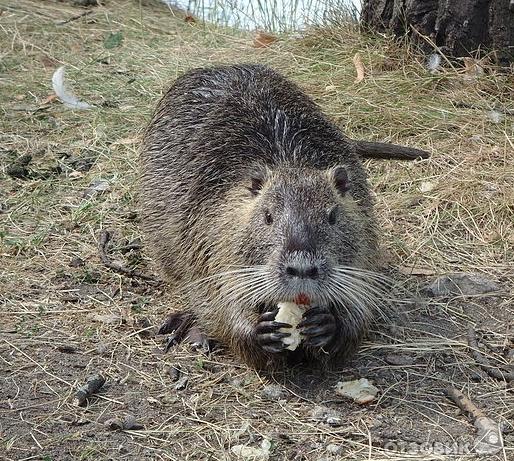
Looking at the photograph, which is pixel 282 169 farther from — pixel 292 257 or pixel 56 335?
pixel 56 335

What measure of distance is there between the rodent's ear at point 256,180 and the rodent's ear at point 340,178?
223mm

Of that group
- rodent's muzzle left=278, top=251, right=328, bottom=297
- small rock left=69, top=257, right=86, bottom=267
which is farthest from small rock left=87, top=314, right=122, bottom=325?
rodent's muzzle left=278, top=251, right=328, bottom=297

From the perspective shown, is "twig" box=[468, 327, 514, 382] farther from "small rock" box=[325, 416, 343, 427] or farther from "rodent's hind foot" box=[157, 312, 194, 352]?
"rodent's hind foot" box=[157, 312, 194, 352]

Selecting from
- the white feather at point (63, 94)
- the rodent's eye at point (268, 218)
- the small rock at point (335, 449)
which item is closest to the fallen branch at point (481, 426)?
the small rock at point (335, 449)

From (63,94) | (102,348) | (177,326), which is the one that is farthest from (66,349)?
(63,94)

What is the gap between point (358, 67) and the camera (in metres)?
5.24

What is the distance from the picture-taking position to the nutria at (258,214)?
289cm

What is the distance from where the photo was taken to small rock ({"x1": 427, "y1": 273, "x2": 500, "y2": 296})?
358 centimetres

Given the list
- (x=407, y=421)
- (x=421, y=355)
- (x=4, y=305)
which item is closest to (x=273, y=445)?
(x=407, y=421)

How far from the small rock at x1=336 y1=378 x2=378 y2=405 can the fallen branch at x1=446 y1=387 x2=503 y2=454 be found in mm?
230

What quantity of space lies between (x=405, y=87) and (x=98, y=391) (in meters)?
2.72

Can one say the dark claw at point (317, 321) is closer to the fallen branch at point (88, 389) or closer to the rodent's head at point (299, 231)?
the rodent's head at point (299, 231)

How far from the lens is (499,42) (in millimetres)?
4895

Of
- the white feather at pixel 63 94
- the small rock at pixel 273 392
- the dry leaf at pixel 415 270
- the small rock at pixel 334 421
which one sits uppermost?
the white feather at pixel 63 94
